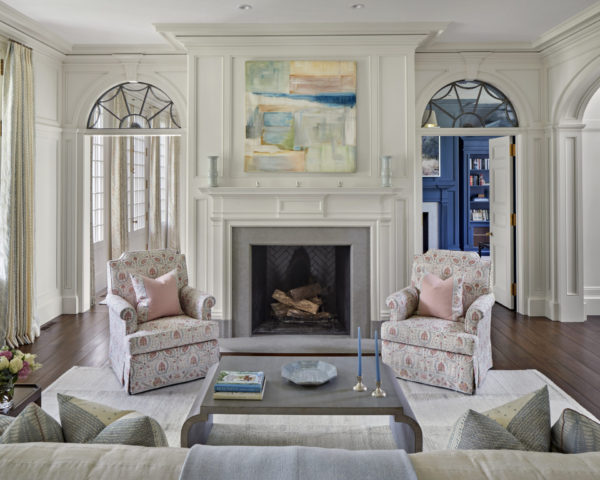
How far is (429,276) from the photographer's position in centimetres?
431

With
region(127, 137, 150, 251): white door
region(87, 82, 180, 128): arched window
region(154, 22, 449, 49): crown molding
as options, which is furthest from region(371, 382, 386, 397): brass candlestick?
region(127, 137, 150, 251): white door

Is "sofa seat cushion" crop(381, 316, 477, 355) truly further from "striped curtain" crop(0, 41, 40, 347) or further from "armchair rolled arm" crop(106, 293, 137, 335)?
"striped curtain" crop(0, 41, 40, 347)

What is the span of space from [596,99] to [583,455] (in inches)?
228

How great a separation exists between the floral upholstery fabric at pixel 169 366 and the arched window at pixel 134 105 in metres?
3.00

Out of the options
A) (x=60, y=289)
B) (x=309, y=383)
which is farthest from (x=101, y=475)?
(x=60, y=289)

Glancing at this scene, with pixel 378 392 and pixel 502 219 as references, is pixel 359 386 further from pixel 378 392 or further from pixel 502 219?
pixel 502 219

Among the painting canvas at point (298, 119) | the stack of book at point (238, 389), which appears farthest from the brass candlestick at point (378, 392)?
the painting canvas at point (298, 119)

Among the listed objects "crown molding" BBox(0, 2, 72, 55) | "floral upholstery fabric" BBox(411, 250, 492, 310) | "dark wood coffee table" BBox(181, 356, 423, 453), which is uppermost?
"crown molding" BBox(0, 2, 72, 55)

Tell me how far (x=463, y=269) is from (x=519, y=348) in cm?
105

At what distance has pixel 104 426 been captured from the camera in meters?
1.50

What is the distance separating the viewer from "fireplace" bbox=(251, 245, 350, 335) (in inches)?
213

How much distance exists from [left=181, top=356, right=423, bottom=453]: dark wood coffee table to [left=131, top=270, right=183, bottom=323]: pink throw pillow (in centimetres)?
121

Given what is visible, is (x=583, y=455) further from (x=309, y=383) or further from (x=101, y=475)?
(x=309, y=383)

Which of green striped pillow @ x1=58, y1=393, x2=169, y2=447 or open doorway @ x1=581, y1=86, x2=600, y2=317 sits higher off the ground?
open doorway @ x1=581, y1=86, x2=600, y2=317
